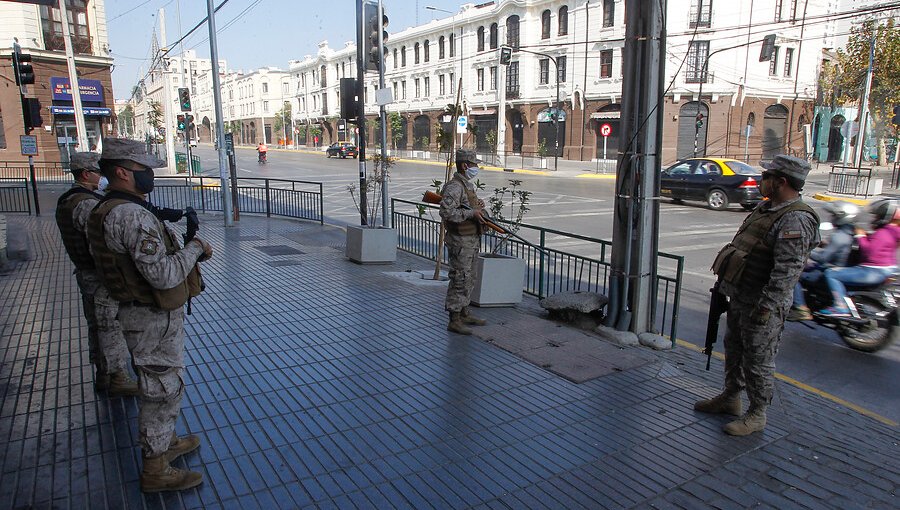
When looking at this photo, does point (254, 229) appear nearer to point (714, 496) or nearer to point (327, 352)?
point (327, 352)

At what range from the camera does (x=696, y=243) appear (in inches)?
501

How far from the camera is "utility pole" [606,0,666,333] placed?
19.4 feet

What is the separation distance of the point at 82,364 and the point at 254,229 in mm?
8560

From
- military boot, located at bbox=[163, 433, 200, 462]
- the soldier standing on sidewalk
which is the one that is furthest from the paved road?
the soldier standing on sidewalk

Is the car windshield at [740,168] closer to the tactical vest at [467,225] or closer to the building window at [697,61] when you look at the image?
the tactical vest at [467,225]

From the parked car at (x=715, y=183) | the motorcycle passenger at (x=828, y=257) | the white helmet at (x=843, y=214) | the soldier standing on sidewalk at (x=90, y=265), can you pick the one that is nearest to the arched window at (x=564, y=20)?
the parked car at (x=715, y=183)

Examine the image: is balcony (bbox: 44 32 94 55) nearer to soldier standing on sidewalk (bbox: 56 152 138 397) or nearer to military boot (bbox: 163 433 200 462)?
soldier standing on sidewalk (bbox: 56 152 138 397)

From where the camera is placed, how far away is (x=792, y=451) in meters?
4.07

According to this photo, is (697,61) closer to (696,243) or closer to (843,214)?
(696,243)

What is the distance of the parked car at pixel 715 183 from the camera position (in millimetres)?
17828

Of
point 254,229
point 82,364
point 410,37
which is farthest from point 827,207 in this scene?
point 410,37

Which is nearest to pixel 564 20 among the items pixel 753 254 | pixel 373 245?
pixel 373 245

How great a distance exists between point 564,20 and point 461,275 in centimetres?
4152

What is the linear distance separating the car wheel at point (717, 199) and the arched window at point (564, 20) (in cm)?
2815
